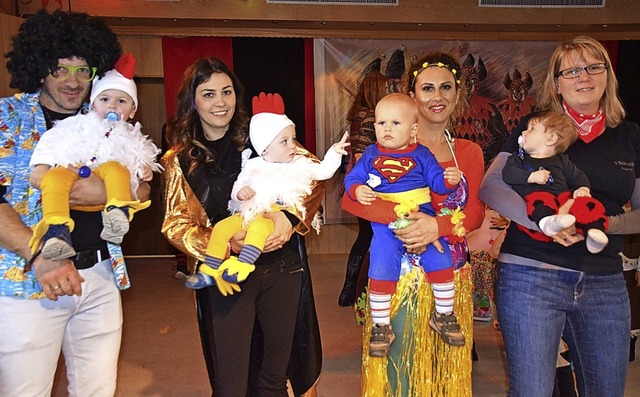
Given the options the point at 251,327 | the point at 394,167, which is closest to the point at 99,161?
the point at 251,327

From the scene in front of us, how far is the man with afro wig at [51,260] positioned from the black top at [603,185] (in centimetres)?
143

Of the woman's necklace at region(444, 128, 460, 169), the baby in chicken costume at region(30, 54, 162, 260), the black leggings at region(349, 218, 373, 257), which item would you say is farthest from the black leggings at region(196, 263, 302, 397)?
the black leggings at region(349, 218, 373, 257)

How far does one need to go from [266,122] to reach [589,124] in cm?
115

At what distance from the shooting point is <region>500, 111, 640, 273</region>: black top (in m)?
1.80

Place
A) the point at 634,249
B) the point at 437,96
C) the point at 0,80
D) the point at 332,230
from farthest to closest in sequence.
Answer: the point at 332,230 < the point at 0,80 < the point at 634,249 < the point at 437,96

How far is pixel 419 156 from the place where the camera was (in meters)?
2.03

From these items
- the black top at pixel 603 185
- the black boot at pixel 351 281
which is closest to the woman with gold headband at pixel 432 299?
the black top at pixel 603 185

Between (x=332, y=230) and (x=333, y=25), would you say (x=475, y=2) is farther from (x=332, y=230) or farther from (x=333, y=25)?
(x=332, y=230)

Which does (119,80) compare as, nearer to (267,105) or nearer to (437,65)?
(267,105)

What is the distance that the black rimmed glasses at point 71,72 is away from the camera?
73.2 inches

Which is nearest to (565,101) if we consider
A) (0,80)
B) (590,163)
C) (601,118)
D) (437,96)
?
(601,118)

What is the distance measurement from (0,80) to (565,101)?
3.65 metres

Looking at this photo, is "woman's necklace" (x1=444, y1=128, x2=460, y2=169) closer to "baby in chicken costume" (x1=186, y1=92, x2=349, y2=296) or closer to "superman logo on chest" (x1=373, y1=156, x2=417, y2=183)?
"superman logo on chest" (x1=373, y1=156, x2=417, y2=183)

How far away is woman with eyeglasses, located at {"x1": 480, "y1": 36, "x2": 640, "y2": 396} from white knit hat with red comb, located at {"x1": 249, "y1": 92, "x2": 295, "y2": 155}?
0.85m
